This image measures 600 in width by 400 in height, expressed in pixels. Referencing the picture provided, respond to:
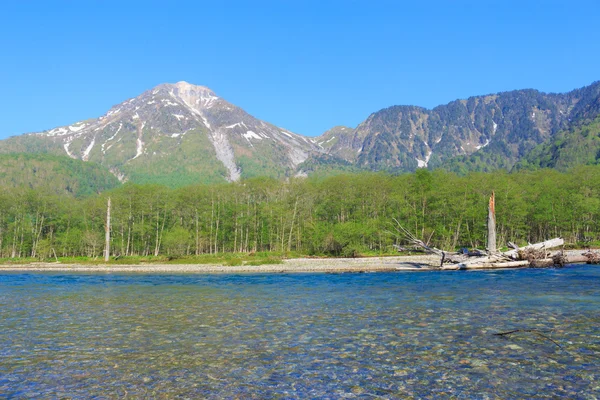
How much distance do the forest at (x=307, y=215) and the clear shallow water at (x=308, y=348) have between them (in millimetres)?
57304

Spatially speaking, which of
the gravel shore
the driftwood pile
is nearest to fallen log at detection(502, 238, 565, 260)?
the driftwood pile

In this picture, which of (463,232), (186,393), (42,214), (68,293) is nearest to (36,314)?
(68,293)

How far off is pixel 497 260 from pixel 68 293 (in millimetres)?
37112

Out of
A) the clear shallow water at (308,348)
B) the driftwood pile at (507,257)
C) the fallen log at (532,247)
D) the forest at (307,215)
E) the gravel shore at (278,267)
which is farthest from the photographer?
the forest at (307,215)

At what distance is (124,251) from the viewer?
100562 millimetres

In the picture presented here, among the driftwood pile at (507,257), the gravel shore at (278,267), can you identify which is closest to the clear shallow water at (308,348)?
the driftwood pile at (507,257)

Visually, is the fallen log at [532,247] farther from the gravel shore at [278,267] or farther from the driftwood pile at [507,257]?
the gravel shore at [278,267]

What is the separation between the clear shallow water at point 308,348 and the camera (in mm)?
10094

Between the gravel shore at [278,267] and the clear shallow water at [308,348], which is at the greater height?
the gravel shore at [278,267]

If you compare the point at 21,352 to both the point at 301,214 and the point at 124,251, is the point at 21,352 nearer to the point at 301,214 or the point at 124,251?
the point at 301,214

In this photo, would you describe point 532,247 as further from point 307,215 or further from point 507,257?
point 307,215

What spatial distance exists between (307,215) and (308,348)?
85707mm

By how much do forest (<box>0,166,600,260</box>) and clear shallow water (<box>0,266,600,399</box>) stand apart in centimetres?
5730

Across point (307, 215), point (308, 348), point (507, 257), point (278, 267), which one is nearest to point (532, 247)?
point (507, 257)
